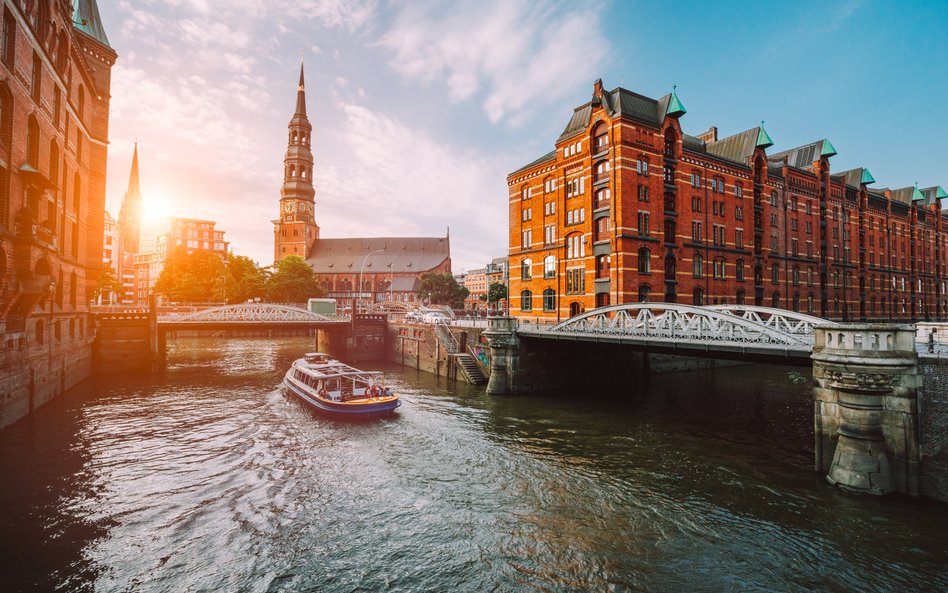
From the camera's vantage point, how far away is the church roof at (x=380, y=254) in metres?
114

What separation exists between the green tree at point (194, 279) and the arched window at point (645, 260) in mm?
64124

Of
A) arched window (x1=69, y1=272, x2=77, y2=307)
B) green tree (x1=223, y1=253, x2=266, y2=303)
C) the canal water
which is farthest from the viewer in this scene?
green tree (x1=223, y1=253, x2=266, y2=303)

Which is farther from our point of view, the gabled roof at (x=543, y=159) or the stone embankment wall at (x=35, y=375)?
the gabled roof at (x=543, y=159)

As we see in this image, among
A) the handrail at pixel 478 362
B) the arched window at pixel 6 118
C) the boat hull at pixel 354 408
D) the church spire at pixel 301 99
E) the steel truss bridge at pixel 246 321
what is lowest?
the boat hull at pixel 354 408

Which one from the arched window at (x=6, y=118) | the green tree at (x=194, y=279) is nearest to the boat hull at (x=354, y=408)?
the arched window at (x=6, y=118)

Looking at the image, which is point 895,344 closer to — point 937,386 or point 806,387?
point 937,386

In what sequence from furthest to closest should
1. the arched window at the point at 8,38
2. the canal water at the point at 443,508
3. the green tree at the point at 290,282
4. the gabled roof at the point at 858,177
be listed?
the green tree at the point at 290,282 < the gabled roof at the point at 858,177 < the arched window at the point at 8,38 < the canal water at the point at 443,508

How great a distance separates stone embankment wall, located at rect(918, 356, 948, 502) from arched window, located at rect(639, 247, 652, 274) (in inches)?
941

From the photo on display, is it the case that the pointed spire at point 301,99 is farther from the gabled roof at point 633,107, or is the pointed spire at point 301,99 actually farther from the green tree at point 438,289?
the gabled roof at point 633,107

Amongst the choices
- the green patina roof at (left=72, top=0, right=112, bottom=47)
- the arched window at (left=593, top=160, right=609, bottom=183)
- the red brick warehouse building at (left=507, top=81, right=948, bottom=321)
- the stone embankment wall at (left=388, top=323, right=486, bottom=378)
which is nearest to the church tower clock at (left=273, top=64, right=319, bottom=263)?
the green patina roof at (left=72, top=0, right=112, bottom=47)

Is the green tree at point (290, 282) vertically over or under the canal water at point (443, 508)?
over

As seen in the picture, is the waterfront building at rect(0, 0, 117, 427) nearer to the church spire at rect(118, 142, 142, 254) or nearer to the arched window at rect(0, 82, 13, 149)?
the arched window at rect(0, 82, 13, 149)

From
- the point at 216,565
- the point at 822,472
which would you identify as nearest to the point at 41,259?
the point at 216,565

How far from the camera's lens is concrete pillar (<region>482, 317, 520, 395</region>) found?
28.2 m
